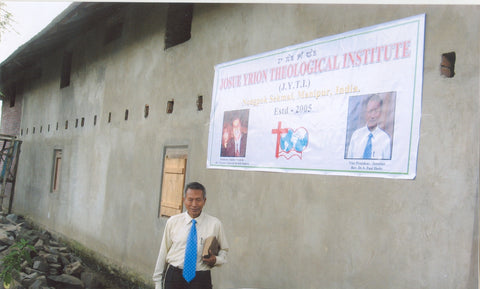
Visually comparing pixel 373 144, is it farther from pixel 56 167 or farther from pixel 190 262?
pixel 56 167

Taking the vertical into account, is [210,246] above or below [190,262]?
above

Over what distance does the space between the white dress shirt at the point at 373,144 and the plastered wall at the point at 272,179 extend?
26 cm

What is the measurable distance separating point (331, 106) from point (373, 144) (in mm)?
699

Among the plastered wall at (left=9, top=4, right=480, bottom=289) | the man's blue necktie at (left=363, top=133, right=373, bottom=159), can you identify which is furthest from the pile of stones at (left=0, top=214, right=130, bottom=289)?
the man's blue necktie at (left=363, top=133, right=373, bottom=159)

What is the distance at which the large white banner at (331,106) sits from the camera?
4.32 metres

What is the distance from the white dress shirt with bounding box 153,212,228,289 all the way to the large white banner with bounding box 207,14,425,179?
1.48 meters

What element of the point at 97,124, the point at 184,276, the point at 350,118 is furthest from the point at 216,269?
the point at 97,124

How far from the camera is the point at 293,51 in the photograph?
555 cm

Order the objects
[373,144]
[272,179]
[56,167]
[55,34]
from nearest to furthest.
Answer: [373,144] → [272,179] → [55,34] → [56,167]

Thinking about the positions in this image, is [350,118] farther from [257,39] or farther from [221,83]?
[221,83]

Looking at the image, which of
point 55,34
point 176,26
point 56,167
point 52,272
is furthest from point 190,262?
point 56,167

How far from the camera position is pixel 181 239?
13.5 ft

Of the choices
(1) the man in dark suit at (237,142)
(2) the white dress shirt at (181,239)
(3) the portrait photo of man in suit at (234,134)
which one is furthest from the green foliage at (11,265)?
(2) the white dress shirt at (181,239)

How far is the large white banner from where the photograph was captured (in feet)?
14.2
